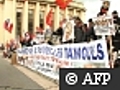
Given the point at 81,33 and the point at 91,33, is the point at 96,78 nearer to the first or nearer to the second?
the point at 91,33

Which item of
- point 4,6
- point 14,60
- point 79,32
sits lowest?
point 14,60

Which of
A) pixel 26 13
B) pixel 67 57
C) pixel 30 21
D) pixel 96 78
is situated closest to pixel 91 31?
pixel 67 57

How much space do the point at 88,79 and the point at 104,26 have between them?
13.3ft

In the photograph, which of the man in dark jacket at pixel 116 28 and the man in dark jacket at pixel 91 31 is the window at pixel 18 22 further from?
the man in dark jacket at pixel 116 28

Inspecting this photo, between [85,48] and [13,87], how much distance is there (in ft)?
9.01

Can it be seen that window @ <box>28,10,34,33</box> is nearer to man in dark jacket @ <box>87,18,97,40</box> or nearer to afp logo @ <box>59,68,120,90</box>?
man in dark jacket @ <box>87,18,97,40</box>

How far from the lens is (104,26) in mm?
11242

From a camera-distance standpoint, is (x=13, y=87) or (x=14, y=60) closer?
(x=13, y=87)

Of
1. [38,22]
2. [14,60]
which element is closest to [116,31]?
[14,60]

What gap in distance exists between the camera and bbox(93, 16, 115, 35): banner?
11116mm

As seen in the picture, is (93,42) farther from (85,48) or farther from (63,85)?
(63,85)

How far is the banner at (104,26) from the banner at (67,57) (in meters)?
0.27

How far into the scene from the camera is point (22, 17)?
103438 mm

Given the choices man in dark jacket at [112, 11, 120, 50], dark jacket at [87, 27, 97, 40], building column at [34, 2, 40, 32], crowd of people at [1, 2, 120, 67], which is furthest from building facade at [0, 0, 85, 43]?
man in dark jacket at [112, 11, 120, 50]
